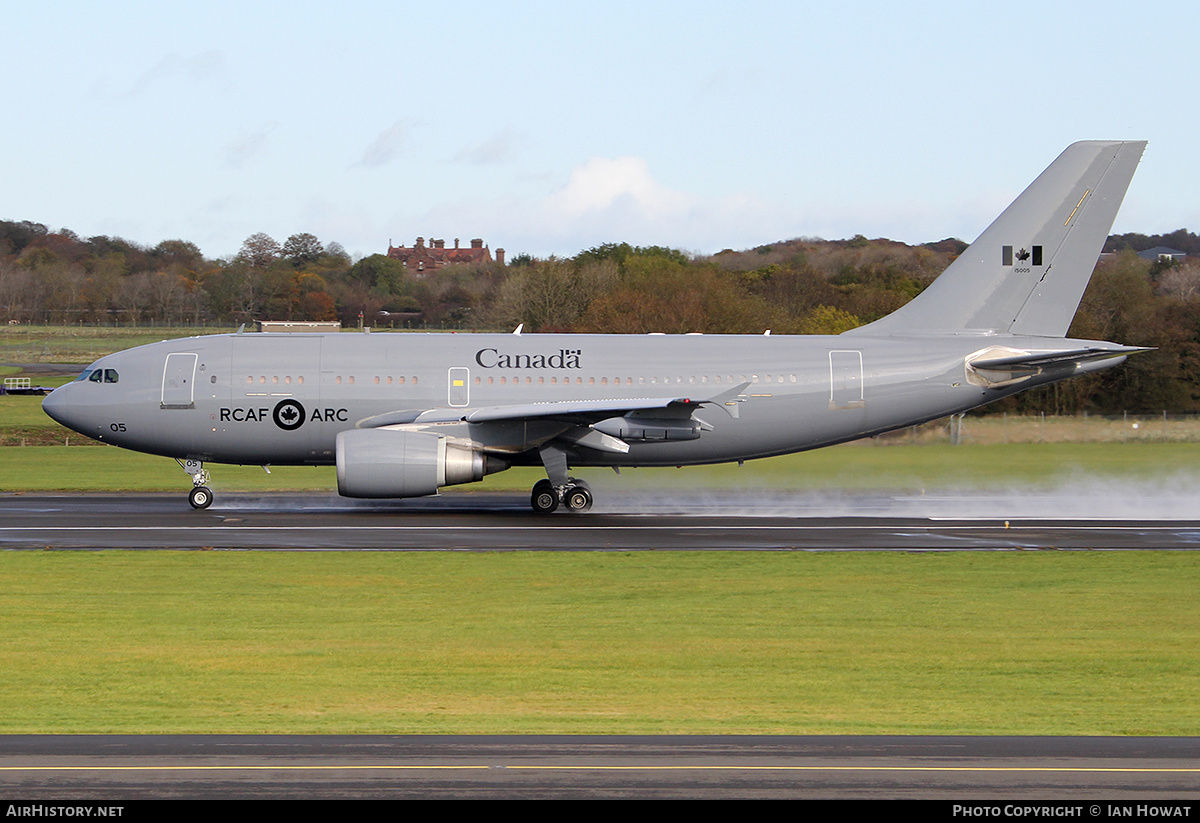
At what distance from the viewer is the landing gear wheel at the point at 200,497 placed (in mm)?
32188

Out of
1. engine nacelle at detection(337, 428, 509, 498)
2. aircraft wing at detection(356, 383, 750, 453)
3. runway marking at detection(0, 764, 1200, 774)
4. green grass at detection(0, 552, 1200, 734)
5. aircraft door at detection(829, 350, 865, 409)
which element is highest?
aircraft door at detection(829, 350, 865, 409)

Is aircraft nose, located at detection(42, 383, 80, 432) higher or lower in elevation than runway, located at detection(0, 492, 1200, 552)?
higher

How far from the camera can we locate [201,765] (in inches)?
410

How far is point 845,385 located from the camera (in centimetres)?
3306

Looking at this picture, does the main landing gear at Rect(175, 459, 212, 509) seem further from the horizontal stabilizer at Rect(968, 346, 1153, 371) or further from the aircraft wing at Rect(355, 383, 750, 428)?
the horizontal stabilizer at Rect(968, 346, 1153, 371)

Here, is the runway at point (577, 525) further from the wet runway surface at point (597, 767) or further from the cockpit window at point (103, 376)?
the wet runway surface at point (597, 767)

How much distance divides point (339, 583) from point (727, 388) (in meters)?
14.5

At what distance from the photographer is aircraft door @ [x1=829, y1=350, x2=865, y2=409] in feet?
108

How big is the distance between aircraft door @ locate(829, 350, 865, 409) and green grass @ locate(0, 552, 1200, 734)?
29.4ft

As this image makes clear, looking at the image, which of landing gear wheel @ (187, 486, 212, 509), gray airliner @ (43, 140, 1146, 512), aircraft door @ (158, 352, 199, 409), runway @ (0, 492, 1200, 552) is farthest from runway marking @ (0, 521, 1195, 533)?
aircraft door @ (158, 352, 199, 409)

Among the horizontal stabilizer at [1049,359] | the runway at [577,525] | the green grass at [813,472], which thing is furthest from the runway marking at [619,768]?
the green grass at [813,472]

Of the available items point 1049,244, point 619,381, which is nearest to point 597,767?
point 619,381

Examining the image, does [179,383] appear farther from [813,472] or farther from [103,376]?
[813,472]

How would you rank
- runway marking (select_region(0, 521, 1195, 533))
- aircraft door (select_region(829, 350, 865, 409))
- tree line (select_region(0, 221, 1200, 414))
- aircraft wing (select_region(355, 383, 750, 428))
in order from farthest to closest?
1. tree line (select_region(0, 221, 1200, 414))
2. aircraft door (select_region(829, 350, 865, 409))
3. aircraft wing (select_region(355, 383, 750, 428))
4. runway marking (select_region(0, 521, 1195, 533))
